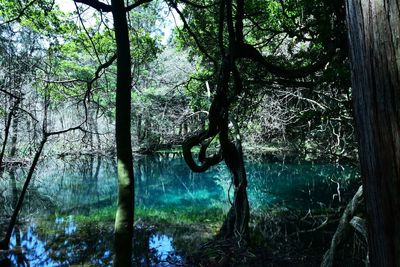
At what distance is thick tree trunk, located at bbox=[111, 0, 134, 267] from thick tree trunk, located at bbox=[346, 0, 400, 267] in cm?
278

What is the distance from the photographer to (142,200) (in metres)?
14.1

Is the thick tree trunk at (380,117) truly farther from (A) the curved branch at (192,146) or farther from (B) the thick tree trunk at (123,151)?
(A) the curved branch at (192,146)

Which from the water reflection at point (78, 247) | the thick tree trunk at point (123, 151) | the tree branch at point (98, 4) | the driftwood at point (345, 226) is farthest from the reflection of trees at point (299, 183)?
the tree branch at point (98, 4)

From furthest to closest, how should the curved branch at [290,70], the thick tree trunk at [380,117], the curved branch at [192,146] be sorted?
1. the curved branch at [192,146]
2. the curved branch at [290,70]
3. the thick tree trunk at [380,117]

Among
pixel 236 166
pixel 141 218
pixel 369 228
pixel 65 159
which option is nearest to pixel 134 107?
pixel 65 159

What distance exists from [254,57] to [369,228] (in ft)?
15.6

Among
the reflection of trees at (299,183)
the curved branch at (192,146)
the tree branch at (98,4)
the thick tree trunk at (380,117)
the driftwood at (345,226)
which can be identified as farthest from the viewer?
the reflection of trees at (299,183)

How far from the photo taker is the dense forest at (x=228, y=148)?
0.75m

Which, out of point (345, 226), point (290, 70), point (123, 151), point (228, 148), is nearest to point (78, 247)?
point (228, 148)

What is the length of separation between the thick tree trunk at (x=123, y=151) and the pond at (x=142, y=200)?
4118mm

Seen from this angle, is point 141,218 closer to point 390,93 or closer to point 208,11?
point 208,11

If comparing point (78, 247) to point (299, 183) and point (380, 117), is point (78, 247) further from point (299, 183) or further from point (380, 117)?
point (299, 183)

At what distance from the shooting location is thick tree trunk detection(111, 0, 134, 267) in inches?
128

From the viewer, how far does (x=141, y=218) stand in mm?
11031
